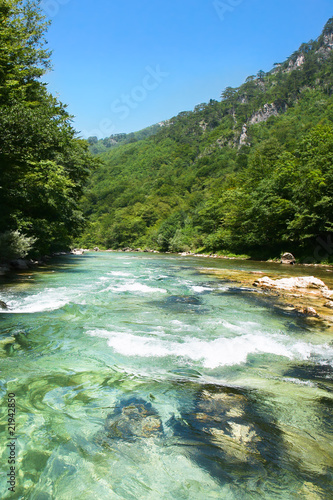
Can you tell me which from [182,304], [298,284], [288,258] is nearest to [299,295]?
[298,284]

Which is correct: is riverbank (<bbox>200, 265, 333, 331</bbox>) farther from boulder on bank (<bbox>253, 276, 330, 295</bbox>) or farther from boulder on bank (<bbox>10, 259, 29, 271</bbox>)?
boulder on bank (<bbox>10, 259, 29, 271</bbox>)

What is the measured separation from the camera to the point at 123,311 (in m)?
8.33

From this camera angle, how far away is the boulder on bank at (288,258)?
2975 centimetres

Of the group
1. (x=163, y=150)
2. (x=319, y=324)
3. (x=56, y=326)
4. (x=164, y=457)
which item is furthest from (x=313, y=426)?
(x=163, y=150)

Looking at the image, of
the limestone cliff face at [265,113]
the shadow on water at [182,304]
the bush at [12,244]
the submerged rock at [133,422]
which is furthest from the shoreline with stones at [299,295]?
the limestone cliff face at [265,113]

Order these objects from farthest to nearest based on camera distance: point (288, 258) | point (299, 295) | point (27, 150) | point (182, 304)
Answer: point (288, 258), point (27, 150), point (299, 295), point (182, 304)

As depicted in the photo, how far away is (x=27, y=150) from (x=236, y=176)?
2404 inches

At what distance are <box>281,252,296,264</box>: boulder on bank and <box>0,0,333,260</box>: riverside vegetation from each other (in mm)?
1464

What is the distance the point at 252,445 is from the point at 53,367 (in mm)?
3056

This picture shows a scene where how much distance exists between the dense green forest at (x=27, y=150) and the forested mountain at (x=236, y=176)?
10.9 m

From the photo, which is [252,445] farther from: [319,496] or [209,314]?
[209,314]

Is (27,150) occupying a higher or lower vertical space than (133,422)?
higher

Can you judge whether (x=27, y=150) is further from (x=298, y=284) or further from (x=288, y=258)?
(x=288, y=258)

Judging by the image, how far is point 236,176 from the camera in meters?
69.8
